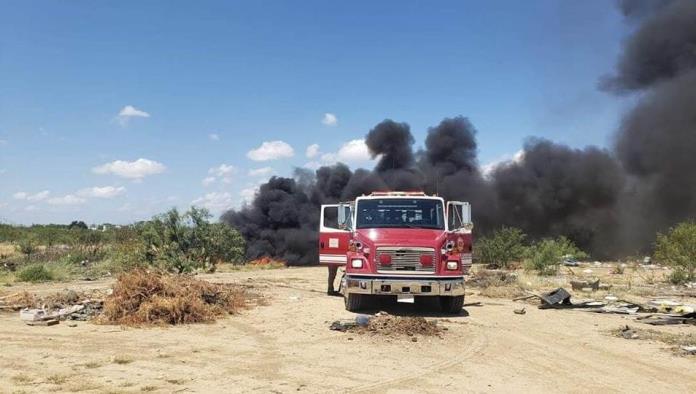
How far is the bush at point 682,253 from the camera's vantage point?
1791 centimetres

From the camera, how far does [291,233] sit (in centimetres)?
3856

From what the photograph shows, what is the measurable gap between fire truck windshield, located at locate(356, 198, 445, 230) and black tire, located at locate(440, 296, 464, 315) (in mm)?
1462

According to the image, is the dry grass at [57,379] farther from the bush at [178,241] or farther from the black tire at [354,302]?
the bush at [178,241]

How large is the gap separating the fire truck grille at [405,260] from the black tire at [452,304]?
104 centimetres

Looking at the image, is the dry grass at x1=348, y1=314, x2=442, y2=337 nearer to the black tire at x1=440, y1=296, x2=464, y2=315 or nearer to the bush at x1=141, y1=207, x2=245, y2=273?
the black tire at x1=440, y1=296, x2=464, y2=315

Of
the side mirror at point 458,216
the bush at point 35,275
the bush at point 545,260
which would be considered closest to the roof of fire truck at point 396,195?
the side mirror at point 458,216

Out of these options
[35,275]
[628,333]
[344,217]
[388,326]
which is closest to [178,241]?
[35,275]

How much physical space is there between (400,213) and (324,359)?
5303 mm

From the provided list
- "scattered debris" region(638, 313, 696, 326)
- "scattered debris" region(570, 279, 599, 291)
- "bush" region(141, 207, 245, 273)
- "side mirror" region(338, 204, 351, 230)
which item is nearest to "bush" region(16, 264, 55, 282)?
"bush" region(141, 207, 245, 273)

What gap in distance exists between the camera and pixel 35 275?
19609mm

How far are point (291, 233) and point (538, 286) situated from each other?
2329 cm

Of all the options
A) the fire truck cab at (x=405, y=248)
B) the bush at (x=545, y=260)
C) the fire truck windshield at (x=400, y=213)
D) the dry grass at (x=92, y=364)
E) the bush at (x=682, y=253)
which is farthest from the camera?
the bush at (x=545, y=260)

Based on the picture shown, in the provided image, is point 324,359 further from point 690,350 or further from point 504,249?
point 504,249

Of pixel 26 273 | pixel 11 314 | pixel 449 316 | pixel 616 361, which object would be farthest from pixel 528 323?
pixel 26 273
